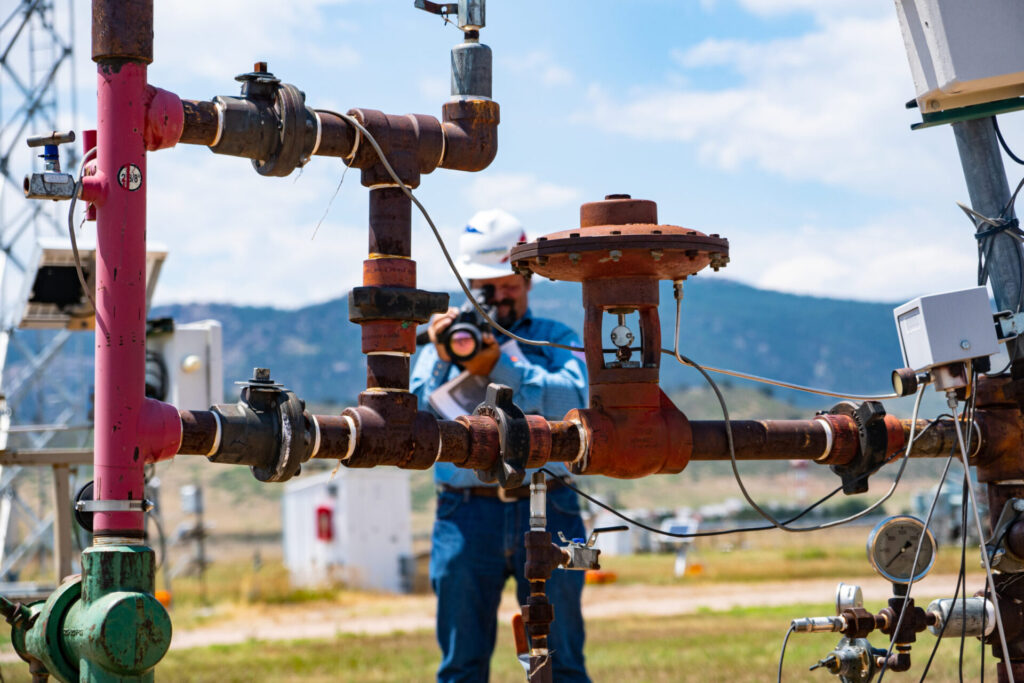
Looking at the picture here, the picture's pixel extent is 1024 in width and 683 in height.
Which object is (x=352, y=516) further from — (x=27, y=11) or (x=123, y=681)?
(x=123, y=681)

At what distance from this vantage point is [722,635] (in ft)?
34.8

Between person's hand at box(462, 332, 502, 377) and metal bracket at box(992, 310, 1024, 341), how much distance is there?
5.44ft

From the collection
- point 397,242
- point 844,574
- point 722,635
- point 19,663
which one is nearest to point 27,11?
point 19,663

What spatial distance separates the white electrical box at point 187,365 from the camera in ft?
17.8

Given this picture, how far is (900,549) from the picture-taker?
3.37 metres

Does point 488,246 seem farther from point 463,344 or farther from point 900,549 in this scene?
point 900,549

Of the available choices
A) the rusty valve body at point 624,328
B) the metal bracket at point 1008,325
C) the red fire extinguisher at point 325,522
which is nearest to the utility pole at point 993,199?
the metal bracket at point 1008,325

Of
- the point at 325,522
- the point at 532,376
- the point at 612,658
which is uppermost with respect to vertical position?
the point at 325,522

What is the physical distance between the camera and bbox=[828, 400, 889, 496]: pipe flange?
3.25 m

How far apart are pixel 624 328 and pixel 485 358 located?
1.18 metres

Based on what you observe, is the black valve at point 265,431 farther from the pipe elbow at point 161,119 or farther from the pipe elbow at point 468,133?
the pipe elbow at point 468,133

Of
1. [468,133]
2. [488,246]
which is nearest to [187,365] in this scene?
[488,246]

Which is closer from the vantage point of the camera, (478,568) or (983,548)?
(983,548)

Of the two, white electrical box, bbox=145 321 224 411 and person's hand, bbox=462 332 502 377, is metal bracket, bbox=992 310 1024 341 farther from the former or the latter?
white electrical box, bbox=145 321 224 411
